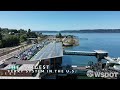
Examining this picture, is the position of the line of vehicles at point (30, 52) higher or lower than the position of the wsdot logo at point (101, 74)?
higher

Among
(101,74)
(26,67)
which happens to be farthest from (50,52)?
(101,74)

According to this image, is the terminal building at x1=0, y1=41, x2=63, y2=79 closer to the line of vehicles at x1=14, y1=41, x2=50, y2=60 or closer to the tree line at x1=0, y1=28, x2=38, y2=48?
the line of vehicles at x1=14, y1=41, x2=50, y2=60

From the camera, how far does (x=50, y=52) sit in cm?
357

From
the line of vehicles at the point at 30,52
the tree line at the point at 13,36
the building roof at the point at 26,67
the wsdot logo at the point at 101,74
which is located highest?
the tree line at the point at 13,36

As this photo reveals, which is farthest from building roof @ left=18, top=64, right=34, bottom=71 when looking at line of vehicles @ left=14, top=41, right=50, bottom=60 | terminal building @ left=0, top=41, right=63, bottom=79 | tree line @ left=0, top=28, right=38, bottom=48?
tree line @ left=0, top=28, right=38, bottom=48

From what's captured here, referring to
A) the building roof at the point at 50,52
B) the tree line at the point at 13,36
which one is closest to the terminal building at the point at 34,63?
the building roof at the point at 50,52

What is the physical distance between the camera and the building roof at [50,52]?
351cm

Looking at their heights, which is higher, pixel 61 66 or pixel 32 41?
pixel 32 41

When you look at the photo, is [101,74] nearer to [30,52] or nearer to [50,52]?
[50,52]

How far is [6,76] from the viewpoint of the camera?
10.3 ft

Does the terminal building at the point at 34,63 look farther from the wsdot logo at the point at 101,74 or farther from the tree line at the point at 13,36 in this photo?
the wsdot logo at the point at 101,74

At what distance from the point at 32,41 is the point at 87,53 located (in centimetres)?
83
